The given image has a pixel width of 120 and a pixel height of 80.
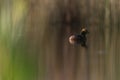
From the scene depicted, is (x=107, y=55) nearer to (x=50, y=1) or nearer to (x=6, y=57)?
(x=50, y=1)

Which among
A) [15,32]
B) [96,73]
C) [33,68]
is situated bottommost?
[96,73]

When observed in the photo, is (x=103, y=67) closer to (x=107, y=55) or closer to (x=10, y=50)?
(x=107, y=55)

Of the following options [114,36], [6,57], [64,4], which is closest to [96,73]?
[6,57]

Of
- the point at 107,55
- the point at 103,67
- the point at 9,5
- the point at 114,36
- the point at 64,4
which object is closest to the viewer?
the point at 9,5

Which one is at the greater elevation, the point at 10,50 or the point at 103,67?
the point at 10,50

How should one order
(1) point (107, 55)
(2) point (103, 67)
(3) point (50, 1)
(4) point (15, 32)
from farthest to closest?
(3) point (50, 1)
(1) point (107, 55)
(2) point (103, 67)
(4) point (15, 32)

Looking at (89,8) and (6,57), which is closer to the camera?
(6,57)
